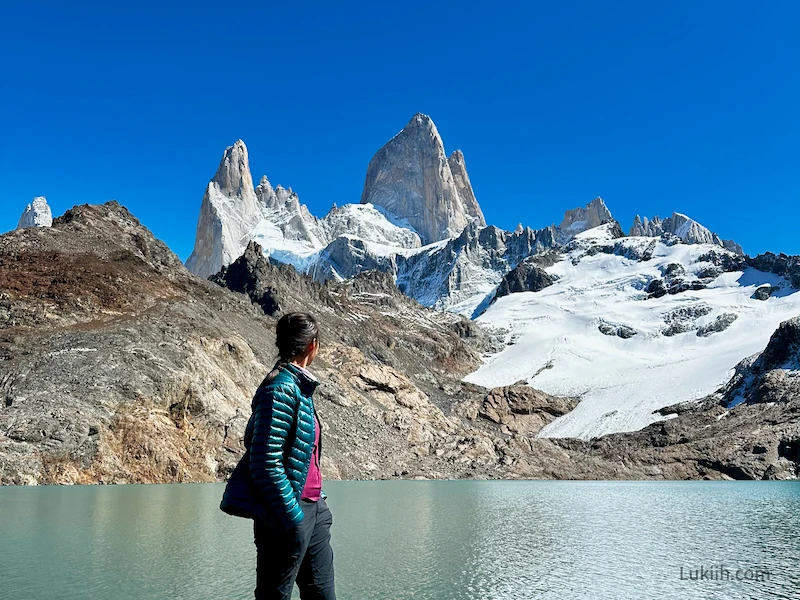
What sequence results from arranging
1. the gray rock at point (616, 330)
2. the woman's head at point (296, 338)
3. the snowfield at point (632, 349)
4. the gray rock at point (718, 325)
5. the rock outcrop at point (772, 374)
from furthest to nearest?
the gray rock at point (616, 330) < the gray rock at point (718, 325) < the snowfield at point (632, 349) < the rock outcrop at point (772, 374) < the woman's head at point (296, 338)

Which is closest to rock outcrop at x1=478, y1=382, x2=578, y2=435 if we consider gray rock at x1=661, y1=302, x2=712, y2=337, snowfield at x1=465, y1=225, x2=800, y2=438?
snowfield at x1=465, y1=225, x2=800, y2=438

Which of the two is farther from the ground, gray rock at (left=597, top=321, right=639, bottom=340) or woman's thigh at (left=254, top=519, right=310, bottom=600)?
gray rock at (left=597, top=321, right=639, bottom=340)

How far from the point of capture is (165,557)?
14.3 metres

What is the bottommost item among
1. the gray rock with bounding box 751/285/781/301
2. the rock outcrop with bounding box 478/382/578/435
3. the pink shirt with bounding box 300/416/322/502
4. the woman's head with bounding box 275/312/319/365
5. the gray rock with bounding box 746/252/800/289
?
the pink shirt with bounding box 300/416/322/502

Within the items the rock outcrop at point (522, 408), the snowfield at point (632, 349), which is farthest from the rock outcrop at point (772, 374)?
the rock outcrop at point (522, 408)

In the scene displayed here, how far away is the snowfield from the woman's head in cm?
10499

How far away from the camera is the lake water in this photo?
11.8 metres

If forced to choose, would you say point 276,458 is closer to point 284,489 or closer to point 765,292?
point 284,489

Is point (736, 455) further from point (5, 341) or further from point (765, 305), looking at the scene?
point (765, 305)

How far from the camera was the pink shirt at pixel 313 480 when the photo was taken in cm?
521

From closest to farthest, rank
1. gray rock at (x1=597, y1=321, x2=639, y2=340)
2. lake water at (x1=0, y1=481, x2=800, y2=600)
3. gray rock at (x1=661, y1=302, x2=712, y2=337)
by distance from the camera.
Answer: lake water at (x1=0, y1=481, x2=800, y2=600), gray rock at (x1=661, y1=302, x2=712, y2=337), gray rock at (x1=597, y1=321, x2=639, y2=340)

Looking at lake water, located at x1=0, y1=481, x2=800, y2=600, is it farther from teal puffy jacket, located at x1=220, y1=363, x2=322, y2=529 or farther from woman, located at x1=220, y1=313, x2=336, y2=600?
teal puffy jacket, located at x1=220, y1=363, x2=322, y2=529

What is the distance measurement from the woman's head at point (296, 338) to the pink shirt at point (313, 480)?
1.89ft

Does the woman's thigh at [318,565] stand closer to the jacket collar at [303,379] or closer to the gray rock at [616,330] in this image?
the jacket collar at [303,379]
